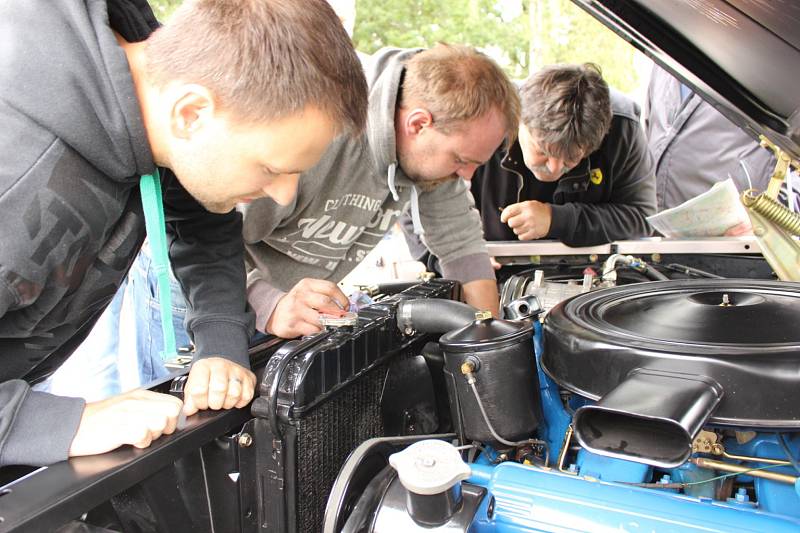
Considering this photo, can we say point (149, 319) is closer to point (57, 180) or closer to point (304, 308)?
point (304, 308)

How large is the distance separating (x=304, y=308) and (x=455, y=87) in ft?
2.53

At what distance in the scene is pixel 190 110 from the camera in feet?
3.01

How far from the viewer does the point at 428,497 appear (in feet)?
2.52

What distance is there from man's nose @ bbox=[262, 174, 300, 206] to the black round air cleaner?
48 cm

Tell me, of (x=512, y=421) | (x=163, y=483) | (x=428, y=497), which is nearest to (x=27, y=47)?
(x=163, y=483)

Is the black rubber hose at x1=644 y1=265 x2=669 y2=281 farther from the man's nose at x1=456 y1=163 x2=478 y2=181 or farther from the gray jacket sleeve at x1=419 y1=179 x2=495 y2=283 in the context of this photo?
the man's nose at x1=456 y1=163 x2=478 y2=181

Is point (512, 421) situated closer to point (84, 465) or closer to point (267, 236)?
point (84, 465)

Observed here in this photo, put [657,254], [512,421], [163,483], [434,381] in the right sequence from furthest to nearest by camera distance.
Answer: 1. [657,254]
2. [434,381]
3. [512,421]
4. [163,483]

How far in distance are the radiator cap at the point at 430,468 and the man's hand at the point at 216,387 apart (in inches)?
12.4

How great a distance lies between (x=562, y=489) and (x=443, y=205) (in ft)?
4.70

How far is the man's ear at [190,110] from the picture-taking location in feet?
2.96

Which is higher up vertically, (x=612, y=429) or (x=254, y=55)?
(x=254, y=55)

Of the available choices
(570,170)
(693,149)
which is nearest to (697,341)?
(570,170)

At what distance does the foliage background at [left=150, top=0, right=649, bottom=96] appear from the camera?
8.89 metres
